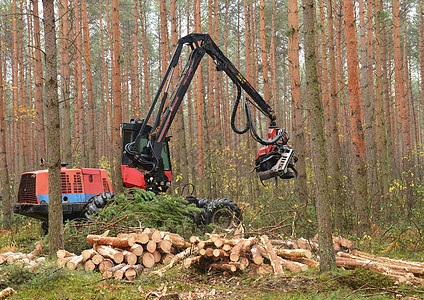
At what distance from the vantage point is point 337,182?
34.1 feet

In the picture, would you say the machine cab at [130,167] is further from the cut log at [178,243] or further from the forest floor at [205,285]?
the forest floor at [205,285]

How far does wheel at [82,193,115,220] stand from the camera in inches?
337

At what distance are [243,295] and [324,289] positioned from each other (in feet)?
3.44

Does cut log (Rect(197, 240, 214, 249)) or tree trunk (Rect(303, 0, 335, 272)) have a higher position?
tree trunk (Rect(303, 0, 335, 272))

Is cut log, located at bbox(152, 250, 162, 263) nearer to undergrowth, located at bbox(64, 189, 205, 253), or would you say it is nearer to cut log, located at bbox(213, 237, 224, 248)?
undergrowth, located at bbox(64, 189, 205, 253)

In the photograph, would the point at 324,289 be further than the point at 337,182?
No

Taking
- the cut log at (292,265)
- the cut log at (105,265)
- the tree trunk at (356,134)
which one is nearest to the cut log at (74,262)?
the cut log at (105,265)

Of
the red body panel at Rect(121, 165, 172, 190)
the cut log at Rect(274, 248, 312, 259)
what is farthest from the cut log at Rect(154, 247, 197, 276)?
the red body panel at Rect(121, 165, 172, 190)

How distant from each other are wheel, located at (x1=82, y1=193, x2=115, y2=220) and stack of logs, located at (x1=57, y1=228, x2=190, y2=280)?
1625 millimetres

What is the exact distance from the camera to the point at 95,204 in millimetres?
8727

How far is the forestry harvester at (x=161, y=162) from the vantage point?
8188mm

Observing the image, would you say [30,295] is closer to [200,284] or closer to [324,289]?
[200,284]

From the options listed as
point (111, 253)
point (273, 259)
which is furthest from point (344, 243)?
point (111, 253)

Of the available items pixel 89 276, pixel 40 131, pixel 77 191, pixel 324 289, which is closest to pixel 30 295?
pixel 89 276
